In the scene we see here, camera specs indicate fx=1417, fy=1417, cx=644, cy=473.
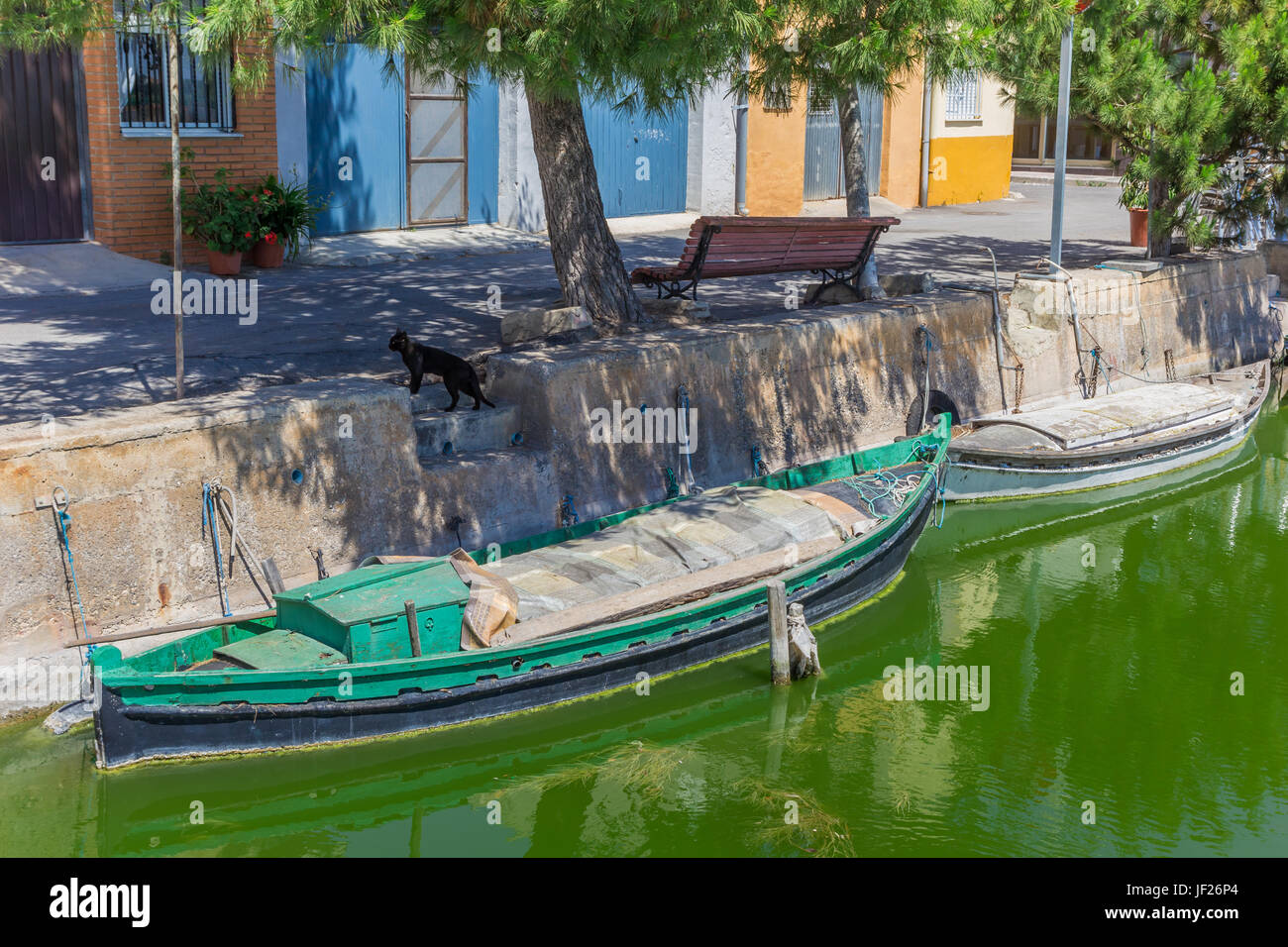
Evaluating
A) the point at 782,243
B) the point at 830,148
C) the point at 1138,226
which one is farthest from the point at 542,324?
the point at 830,148

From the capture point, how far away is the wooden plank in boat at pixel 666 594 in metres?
10.5

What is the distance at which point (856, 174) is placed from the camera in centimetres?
1730

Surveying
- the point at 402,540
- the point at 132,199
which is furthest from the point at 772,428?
the point at 132,199

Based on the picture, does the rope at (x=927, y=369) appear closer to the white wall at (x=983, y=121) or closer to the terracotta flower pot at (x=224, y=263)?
the terracotta flower pot at (x=224, y=263)

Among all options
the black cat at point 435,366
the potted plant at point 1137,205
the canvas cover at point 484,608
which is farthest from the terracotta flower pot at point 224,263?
the potted plant at point 1137,205

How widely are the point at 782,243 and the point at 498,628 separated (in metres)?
6.78

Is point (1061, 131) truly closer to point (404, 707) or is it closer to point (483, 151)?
point (483, 151)

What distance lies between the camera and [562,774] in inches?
393

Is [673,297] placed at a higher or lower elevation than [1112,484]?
higher

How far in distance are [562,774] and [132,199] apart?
10.6m

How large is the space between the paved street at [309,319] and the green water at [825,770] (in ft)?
11.9

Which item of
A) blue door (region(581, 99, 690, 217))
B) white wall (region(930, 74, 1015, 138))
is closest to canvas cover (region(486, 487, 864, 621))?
blue door (region(581, 99, 690, 217))
